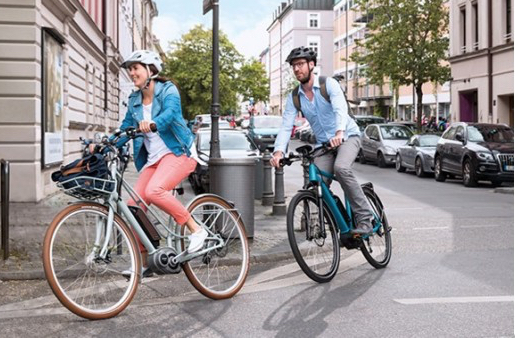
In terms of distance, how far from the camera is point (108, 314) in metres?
5.22

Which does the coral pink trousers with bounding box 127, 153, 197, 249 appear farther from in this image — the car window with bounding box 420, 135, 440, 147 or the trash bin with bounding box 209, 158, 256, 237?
the car window with bounding box 420, 135, 440, 147

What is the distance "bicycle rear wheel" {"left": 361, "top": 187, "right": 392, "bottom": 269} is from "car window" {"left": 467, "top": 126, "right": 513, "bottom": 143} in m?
13.3

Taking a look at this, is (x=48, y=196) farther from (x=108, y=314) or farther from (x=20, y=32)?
(x=108, y=314)

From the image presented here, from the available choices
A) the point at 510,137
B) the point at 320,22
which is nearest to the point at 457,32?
the point at 510,137

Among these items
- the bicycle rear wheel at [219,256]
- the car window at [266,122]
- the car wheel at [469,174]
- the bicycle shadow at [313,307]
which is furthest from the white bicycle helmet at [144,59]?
the car window at [266,122]

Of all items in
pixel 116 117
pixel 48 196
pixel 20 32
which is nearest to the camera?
pixel 20 32

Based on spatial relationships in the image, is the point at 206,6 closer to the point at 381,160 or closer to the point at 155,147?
the point at 155,147

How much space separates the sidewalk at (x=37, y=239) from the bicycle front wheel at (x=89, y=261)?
0.24 meters

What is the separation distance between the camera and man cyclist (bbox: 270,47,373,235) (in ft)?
21.9

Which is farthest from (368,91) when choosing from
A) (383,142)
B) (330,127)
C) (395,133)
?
(330,127)

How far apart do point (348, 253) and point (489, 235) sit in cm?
240

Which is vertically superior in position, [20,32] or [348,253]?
[20,32]

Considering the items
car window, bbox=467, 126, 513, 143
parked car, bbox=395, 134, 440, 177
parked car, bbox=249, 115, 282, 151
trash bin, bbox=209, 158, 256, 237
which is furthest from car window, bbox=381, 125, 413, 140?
trash bin, bbox=209, 158, 256, 237

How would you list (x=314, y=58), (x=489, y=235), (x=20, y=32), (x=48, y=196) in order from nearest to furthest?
1. (x=314, y=58)
2. (x=489, y=235)
3. (x=20, y=32)
4. (x=48, y=196)
